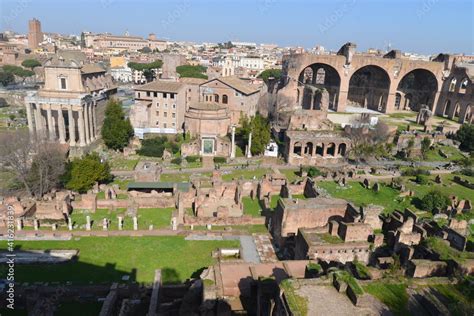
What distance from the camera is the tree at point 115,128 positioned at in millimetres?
43469

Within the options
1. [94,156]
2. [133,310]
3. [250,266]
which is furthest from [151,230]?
[94,156]

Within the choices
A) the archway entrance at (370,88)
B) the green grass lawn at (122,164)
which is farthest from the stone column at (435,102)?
the green grass lawn at (122,164)

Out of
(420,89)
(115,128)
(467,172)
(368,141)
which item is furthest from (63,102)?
(420,89)

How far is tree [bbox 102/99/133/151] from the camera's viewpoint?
43469 millimetres

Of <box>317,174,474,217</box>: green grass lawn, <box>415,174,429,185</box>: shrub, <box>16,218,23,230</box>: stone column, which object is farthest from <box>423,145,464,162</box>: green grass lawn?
<box>16,218,23,230</box>: stone column

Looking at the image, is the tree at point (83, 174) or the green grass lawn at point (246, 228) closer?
the green grass lawn at point (246, 228)

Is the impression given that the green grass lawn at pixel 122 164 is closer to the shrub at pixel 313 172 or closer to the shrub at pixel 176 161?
the shrub at pixel 176 161

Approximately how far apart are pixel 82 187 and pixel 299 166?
78.3 feet

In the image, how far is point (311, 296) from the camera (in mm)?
14352

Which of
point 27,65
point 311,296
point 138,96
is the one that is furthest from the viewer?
point 27,65

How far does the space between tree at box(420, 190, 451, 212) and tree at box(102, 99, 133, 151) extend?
3399 cm

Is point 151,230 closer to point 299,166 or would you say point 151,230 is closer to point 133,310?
point 133,310

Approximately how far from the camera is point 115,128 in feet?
142

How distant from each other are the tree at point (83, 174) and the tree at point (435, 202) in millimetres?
29156
